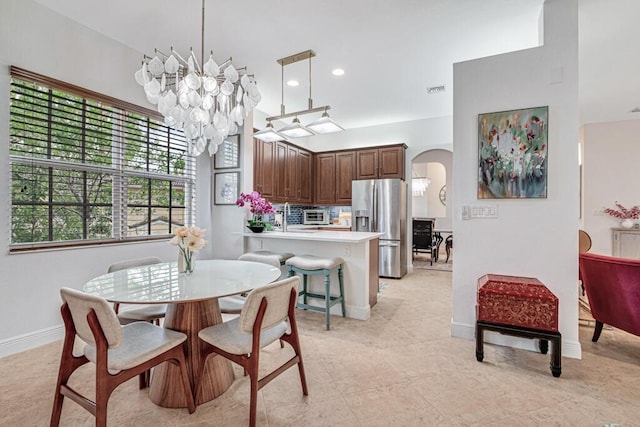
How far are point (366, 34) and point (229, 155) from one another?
234 centimetres

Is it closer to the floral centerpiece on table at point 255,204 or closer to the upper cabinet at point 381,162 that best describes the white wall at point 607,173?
the upper cabinet at point 381,162

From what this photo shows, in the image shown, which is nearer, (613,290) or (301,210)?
(613,290)

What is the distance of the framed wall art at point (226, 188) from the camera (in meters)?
4.11

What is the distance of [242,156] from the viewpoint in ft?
13.5

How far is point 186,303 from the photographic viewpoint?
1770 mm

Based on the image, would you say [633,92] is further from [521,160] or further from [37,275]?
[37,275]

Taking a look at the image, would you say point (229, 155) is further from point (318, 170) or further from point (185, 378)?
point (185, 378)

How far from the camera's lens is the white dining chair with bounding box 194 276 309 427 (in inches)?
61.5

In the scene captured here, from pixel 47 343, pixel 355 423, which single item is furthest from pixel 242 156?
pixel 355 423

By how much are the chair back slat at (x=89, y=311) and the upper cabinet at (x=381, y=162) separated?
16.2 feet

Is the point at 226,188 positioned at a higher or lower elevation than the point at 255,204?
higher

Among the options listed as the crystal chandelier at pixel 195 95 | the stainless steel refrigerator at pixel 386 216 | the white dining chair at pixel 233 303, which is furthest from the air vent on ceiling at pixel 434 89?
the white dining chair at pixel 233 303

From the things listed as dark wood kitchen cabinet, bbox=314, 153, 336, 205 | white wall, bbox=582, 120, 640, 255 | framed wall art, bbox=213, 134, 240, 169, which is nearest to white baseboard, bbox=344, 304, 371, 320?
framed wall art, bbox=213, 134, 240, 169

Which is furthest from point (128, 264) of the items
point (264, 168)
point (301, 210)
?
point (301, 210)
